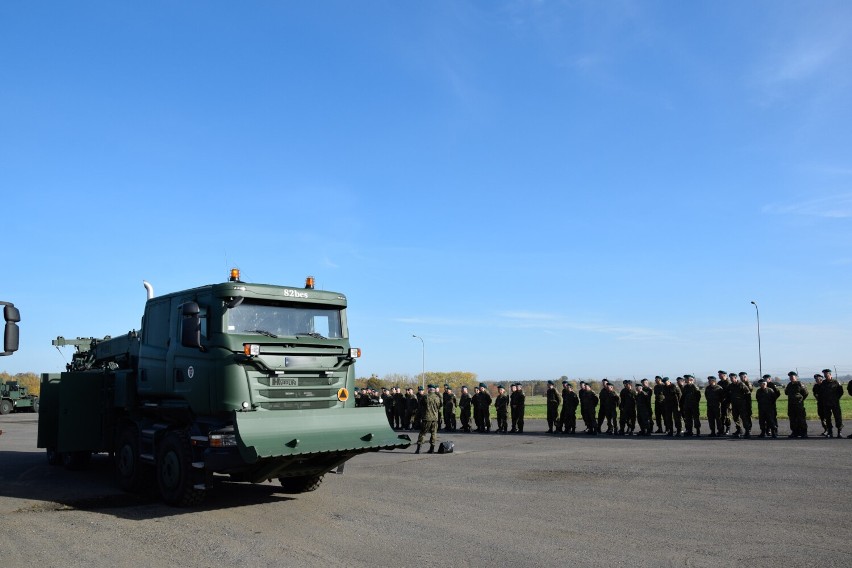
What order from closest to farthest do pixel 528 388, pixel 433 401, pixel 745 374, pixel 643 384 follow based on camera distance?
pixel 433 401, pixel 745 374, pixel 643 384, pixel 528 388

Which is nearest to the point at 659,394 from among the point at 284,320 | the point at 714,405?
the point at 714,405

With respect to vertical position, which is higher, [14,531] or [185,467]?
[185,467]

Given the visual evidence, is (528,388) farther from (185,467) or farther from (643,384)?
(185,467)

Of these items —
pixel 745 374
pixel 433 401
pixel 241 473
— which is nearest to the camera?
pixel 241 473

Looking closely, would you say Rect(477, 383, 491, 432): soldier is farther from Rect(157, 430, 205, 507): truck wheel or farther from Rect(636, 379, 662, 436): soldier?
Rect(157, 430, 205, 507): truck wheel

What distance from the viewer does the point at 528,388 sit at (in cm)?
7769

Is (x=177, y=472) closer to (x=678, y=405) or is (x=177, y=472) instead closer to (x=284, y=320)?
(x=284, y=320)

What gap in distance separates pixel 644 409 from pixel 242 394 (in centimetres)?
1503

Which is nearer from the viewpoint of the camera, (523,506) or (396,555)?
(396,555)

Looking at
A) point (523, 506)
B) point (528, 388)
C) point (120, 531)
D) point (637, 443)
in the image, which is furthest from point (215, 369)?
point (528, 388)

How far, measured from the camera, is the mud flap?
834cm

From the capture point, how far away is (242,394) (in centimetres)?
892

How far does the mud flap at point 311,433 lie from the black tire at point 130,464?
125 inches

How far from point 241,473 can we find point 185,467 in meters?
0.80
